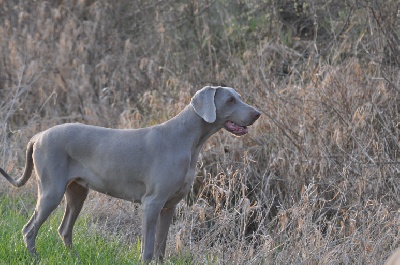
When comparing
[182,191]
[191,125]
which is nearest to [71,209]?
[182,191]

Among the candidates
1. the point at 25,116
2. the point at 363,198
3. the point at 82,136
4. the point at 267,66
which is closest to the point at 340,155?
the point at 363,198

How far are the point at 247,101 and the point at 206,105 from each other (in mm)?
3678

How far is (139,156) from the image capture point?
6324 millimetres

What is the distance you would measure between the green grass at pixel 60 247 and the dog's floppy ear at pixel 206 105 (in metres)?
1.31

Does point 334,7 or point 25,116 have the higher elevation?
point 334,7

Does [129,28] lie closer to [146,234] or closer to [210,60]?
[210,60]

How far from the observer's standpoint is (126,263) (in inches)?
249

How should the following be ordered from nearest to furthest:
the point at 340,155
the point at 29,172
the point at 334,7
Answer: the point at 29,172, the point at 340,155, the point at 334,7

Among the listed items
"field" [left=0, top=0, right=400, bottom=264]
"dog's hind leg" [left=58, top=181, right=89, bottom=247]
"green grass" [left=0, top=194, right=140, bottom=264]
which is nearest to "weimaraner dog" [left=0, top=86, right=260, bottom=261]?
Result: "green grass" [left=0, top=194, right=140, bottom=264]

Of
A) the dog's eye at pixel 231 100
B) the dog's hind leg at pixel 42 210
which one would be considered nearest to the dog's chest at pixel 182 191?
the dog's eye at pixel 231 100

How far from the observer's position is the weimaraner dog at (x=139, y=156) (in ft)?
20.5

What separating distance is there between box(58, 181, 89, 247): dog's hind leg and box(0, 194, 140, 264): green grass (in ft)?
0.34

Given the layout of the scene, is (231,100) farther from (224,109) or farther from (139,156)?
(139,156)

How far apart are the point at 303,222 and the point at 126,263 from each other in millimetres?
1611
